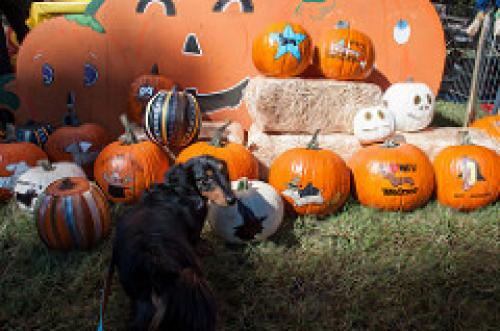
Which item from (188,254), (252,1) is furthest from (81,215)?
(252,1)

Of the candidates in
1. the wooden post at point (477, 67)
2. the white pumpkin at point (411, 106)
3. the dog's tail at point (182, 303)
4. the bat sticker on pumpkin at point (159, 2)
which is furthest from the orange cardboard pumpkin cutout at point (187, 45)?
the dog's tail at point (182, 303)

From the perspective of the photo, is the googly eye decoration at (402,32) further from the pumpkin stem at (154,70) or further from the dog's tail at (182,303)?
the dog's tail at (182,303)

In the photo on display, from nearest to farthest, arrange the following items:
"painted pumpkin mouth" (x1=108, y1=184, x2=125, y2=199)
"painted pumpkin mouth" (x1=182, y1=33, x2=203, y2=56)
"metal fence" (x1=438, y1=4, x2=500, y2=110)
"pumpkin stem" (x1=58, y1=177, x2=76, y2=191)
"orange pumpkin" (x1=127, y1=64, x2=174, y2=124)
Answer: "pumpkin stem" (x1=58, y1=177, x2=76, y2=191)
"painted pumpkin mouth" (x1=108, y1=184, x2=125, y2=199)
"orange pumpkin" (x1=127, y1=64, x2=174, y2=124)
"painted pumpkin mouth" (x1=182, y1=33, x2=203, y2=56)
"metal fence" (x1=438, y1=4, x2=500, y2=110)

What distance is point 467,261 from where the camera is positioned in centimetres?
244

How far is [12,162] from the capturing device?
3.18m

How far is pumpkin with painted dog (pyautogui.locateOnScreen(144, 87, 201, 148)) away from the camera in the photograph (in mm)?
3219

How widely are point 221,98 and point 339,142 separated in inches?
66.3

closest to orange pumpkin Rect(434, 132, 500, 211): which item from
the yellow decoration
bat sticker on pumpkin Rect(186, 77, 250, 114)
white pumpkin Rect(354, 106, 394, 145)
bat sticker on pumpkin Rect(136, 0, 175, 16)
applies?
white pumpkin Rect(354, 106, 394, 145)

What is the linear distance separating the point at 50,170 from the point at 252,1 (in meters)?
3.01

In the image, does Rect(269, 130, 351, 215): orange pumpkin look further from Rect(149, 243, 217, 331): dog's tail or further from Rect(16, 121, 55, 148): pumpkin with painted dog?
Rect(16, 121, 55, 148): pumpkin with painted dog

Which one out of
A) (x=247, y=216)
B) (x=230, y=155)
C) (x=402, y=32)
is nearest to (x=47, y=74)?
(x=230, y=155)

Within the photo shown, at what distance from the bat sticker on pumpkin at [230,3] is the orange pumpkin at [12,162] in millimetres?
2657

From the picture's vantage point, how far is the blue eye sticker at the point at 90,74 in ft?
14.2

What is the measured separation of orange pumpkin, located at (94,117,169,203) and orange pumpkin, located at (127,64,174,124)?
849 millimetres
